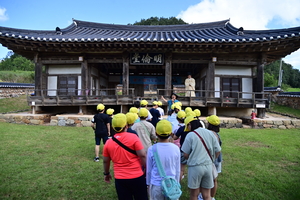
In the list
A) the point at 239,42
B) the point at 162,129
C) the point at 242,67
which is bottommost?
the point at 162,129

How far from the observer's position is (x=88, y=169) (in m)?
4.49

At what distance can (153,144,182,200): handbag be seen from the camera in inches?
85.0

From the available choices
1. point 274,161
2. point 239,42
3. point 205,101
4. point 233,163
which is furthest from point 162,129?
point 239,42

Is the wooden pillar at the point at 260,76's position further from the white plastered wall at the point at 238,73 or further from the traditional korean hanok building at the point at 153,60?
the white plastered wall at the point at 238,73

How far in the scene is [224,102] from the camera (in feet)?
34.6

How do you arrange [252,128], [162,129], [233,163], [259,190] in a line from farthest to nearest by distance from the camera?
[252,128] < [233,163] < [259,190] < [162,129]

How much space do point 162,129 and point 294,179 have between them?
12.1ft

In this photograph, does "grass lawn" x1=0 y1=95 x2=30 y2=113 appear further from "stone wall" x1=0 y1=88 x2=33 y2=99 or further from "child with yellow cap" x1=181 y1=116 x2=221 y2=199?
"child with yellow cap" x1=181 y1=116 x2=221 y2=199

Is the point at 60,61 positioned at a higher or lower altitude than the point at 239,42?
lower

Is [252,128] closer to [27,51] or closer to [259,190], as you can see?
[259,190]

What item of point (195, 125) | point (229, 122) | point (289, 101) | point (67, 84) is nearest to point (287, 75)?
point (289, 101)

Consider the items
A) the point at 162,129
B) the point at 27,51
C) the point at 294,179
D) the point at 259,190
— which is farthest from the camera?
the point at 27,51

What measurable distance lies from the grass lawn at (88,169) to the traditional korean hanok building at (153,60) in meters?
3.72

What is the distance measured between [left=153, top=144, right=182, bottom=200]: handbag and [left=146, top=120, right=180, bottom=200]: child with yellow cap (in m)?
0.04
